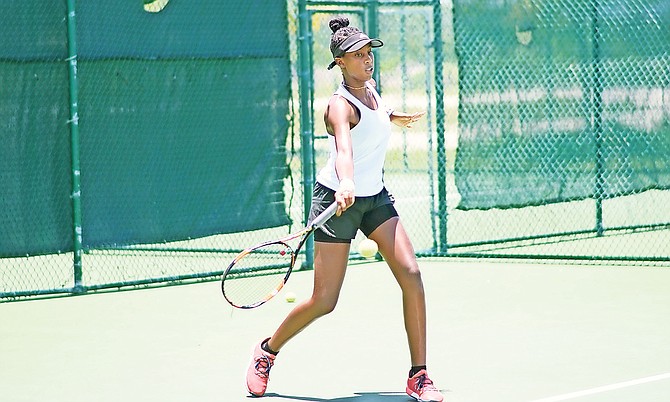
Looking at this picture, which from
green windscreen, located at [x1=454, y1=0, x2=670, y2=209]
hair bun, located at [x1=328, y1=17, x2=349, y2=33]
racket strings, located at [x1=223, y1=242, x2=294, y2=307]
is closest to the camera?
hair bun, located at [x1=328, y1=17, x2=349, y2=33]

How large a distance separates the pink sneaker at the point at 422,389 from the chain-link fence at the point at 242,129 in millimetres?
4347

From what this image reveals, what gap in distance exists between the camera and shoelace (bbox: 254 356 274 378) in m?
5.98

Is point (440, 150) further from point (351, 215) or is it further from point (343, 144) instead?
point (343, 144)

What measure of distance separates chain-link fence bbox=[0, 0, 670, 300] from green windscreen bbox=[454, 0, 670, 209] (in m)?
0.01

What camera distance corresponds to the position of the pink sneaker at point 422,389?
18.6ft

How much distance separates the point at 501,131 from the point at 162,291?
3385 millimetres

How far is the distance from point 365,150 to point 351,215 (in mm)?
301

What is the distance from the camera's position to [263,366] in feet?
19.7

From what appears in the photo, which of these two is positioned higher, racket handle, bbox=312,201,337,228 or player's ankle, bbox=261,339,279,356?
racket handle, bbox=312,201,337,228

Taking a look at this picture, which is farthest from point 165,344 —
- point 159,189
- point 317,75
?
point 317,75

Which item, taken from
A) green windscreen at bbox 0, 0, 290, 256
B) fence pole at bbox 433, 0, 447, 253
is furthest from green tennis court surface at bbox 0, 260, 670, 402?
fence pole at bbox 433, 0, 447, 253

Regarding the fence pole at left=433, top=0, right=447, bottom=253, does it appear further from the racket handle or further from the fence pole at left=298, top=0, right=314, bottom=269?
the racket handle

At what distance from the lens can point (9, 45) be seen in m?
9.30

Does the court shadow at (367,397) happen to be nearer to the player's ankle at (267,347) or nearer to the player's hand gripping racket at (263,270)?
the player's ankle at (267,347)
